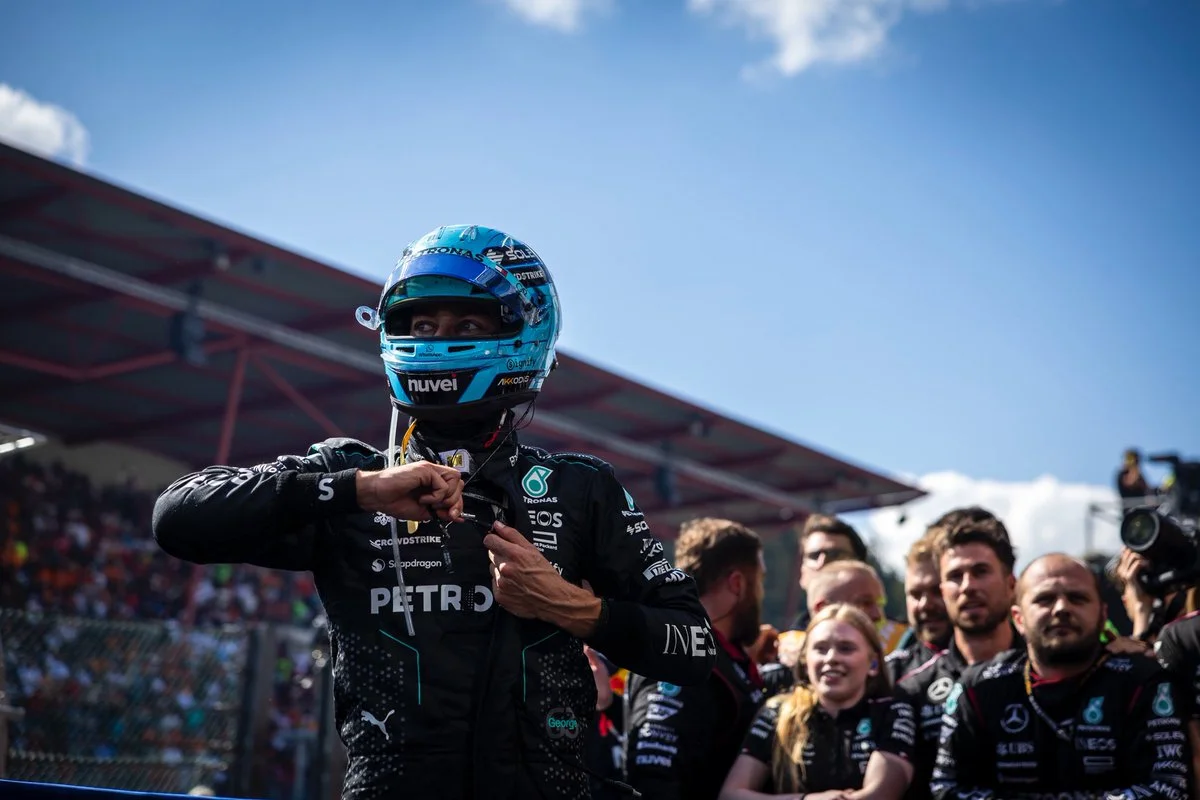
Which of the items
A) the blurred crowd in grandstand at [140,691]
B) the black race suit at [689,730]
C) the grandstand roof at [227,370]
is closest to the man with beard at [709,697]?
the black race suit at [689,730]

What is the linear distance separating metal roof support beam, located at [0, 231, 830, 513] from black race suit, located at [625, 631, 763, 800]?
35.8 feet

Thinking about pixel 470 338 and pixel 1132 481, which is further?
pixel 1132 481

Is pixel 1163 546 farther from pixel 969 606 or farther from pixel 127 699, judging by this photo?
pixel 127 699

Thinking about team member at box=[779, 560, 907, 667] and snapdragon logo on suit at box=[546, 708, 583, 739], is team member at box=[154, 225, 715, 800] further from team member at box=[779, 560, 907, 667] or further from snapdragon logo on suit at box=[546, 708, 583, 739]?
team member at box=[779, 560, 907, 667]

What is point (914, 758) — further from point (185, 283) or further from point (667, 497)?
point (667, 497)

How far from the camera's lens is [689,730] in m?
4.71

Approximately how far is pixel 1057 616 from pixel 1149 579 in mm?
939

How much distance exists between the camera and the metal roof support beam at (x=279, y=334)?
1380 centimetres

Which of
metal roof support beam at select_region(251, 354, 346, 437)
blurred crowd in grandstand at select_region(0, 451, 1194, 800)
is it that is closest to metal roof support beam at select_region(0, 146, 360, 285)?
metal roof support beam at select_region(251, 354, 346, 437)

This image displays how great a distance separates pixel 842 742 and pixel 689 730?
1.85 ft

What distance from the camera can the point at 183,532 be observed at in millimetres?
2613

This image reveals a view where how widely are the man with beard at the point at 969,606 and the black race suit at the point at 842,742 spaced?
0.74 feet

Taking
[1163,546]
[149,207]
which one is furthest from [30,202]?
[1163,546]

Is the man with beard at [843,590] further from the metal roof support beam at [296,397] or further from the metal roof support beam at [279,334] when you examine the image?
the metal roof support beam at [296,397]
